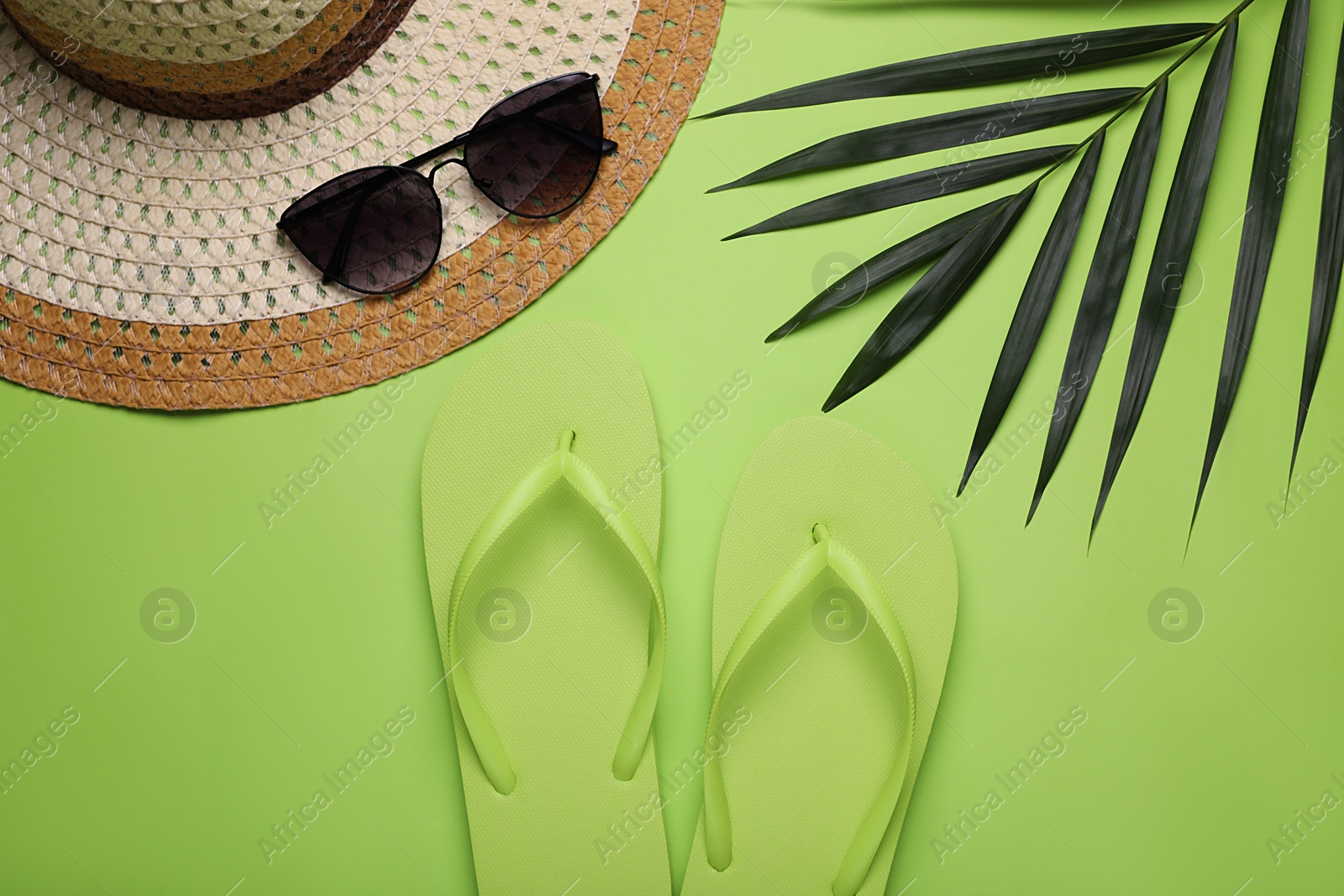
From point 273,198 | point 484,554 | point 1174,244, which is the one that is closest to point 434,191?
point 273,198

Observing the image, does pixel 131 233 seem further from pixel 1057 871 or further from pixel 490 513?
pixel 1057 871

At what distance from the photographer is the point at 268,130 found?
2.01 feet

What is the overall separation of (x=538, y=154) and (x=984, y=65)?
41 cm

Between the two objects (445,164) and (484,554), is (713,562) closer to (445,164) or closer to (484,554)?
(484,554)

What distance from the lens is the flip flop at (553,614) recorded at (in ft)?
2.03

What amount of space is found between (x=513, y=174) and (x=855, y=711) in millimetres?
555

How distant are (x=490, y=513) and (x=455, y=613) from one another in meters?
0.09

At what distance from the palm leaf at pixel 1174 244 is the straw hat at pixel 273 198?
0.45m

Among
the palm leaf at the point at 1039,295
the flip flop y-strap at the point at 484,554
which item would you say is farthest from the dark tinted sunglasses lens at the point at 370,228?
the palm leaf at the point at 1039,295

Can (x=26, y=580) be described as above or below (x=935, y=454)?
above

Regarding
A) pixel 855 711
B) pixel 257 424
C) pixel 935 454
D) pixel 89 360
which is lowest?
Answer: pixel 855 711

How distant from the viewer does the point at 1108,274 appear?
647 mm

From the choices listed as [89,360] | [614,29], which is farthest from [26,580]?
[614,29]

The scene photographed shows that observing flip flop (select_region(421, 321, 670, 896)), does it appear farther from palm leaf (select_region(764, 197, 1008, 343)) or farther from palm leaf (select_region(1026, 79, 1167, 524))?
palm leaf (select_region(1026, 79, 1167, 524))
